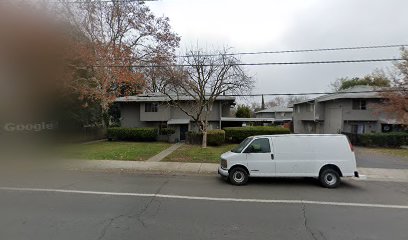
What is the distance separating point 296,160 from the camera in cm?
1031

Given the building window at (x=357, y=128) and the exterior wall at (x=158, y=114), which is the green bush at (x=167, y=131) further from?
the building window at (x=357, y=128)

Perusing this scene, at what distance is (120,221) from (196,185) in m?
4.33

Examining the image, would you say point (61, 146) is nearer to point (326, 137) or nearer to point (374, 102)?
point (326, 137)

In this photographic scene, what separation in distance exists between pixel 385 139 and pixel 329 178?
785 inches

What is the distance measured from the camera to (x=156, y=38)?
96.3ft

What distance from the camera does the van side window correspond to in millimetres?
10500

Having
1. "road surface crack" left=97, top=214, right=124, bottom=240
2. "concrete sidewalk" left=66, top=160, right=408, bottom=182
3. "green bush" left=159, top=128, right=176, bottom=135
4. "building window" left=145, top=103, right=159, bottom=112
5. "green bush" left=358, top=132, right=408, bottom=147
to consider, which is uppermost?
"building window" left=145, top=103, right=159, bottom=112

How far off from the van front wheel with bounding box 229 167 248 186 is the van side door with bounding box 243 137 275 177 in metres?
0.25

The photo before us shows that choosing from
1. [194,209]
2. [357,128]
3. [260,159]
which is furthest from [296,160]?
[357,128]

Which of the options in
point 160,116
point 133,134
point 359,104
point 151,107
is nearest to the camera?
point 133,134

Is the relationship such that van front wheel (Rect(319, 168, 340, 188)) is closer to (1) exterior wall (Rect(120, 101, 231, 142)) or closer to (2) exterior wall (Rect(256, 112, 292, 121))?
(1) exterior wall (Rect(120, 101, 231, 142))

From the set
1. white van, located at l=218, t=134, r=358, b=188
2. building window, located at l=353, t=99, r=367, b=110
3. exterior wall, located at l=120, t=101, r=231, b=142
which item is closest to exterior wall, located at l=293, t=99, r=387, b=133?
building window, located at l=353, t=99, r=367, b=110

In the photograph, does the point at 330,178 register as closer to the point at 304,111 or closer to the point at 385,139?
the point at 385,139

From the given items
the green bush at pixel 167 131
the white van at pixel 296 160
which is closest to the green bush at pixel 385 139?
the green bush at pixel 167 131
